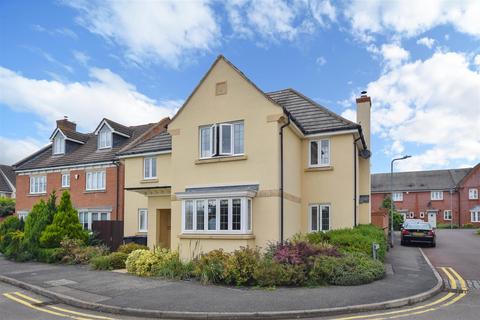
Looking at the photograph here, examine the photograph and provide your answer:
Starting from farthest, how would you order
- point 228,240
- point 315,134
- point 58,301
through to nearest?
point 315,134 → point 228,240 → point 58,301

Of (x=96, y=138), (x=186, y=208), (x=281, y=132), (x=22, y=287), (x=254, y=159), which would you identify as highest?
(x=96, y=138)

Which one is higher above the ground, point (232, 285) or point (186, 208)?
point (186, 208)

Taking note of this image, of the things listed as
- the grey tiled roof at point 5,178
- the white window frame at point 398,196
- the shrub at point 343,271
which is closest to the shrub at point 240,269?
the shrub at point 343,271

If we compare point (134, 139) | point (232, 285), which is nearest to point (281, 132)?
point (232, 285)

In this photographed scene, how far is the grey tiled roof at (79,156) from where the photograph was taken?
93.4 feet

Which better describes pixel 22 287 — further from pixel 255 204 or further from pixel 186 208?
pixel 255 204

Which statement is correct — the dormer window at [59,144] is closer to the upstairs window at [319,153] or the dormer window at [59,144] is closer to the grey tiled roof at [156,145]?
the grey tiled roof at [156,145]

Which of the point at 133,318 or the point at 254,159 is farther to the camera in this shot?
the point at 254,159

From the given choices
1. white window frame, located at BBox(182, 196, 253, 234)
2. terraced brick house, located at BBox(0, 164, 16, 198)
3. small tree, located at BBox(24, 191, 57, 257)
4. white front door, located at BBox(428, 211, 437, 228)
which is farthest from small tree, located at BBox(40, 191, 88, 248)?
white front door, located at BBox(428, 211, 437, 228)

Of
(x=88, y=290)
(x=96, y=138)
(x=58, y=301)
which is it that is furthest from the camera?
(x=96, y=138)

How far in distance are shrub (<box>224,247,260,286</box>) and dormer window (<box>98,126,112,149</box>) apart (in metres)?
20.1

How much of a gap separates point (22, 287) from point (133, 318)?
18.7 ft

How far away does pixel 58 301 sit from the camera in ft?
33.8

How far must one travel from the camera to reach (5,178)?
55750 mm
